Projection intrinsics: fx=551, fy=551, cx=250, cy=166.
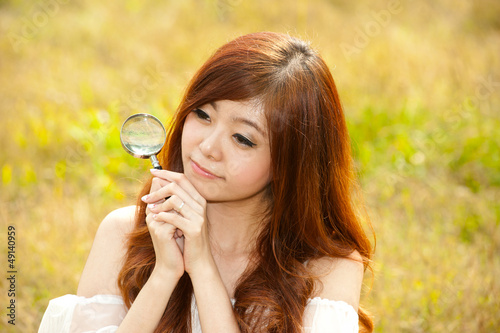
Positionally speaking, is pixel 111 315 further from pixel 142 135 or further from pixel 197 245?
pixel 142 135

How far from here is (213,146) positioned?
6.63ft

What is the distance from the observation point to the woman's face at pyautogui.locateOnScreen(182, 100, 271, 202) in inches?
80.1

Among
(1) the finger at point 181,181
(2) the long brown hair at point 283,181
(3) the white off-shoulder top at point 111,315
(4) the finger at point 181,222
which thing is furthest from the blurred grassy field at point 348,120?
(3) the white off-shoulder top at point 111,315

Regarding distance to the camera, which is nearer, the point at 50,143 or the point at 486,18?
the point at 50,143

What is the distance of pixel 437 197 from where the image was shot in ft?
15.6

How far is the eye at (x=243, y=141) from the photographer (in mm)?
2061

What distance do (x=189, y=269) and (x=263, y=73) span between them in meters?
0.78

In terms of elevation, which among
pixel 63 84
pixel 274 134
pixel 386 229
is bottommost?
pixel 386 229

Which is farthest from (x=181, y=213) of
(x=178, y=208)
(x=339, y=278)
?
(x=339, y=278)

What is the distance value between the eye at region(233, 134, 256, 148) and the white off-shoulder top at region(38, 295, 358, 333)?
0.68 meters

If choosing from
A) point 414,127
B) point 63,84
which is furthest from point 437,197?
point 63,84

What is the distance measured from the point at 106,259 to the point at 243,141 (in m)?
0.76

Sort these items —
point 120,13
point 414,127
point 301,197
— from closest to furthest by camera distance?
1. point 301,197
2. point 414,127
3. point 120,13

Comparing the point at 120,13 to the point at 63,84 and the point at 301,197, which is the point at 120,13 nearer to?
the point at 63,84
